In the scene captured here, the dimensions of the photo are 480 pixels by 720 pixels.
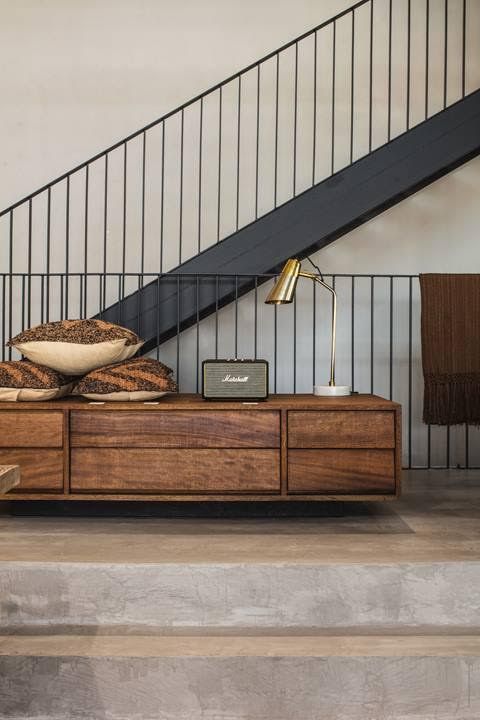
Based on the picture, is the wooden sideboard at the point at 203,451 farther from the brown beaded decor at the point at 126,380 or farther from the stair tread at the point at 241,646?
the stair tread at the point at 241,646

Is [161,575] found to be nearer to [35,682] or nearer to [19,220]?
[35,682]

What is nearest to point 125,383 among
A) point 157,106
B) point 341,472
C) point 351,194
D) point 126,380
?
point 126,380

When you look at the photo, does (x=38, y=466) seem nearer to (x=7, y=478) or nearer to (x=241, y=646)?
(x=241, y=646)

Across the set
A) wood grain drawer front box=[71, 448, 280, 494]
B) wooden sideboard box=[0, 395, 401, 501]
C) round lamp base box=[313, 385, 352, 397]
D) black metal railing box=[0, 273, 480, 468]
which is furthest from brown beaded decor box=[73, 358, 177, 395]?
black metal railing box=[0, 273, 480, 468]

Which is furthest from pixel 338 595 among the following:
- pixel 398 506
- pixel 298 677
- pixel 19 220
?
pixel 19 220

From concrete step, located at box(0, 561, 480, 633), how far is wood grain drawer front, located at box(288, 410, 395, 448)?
64 cm

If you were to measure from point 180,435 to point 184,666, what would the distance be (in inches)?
41.2

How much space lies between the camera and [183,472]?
2760 millimetres

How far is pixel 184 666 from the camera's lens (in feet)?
6.13

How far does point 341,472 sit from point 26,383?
134 centimetres

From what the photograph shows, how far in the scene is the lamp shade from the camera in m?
3.08

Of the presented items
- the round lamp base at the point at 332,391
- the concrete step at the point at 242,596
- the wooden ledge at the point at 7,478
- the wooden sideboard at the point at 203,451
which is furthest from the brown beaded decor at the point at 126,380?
the wooden ledge at the point at 7,478

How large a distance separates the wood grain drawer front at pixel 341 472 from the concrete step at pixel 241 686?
0.90 meters

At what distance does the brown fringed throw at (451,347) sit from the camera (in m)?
3.77
